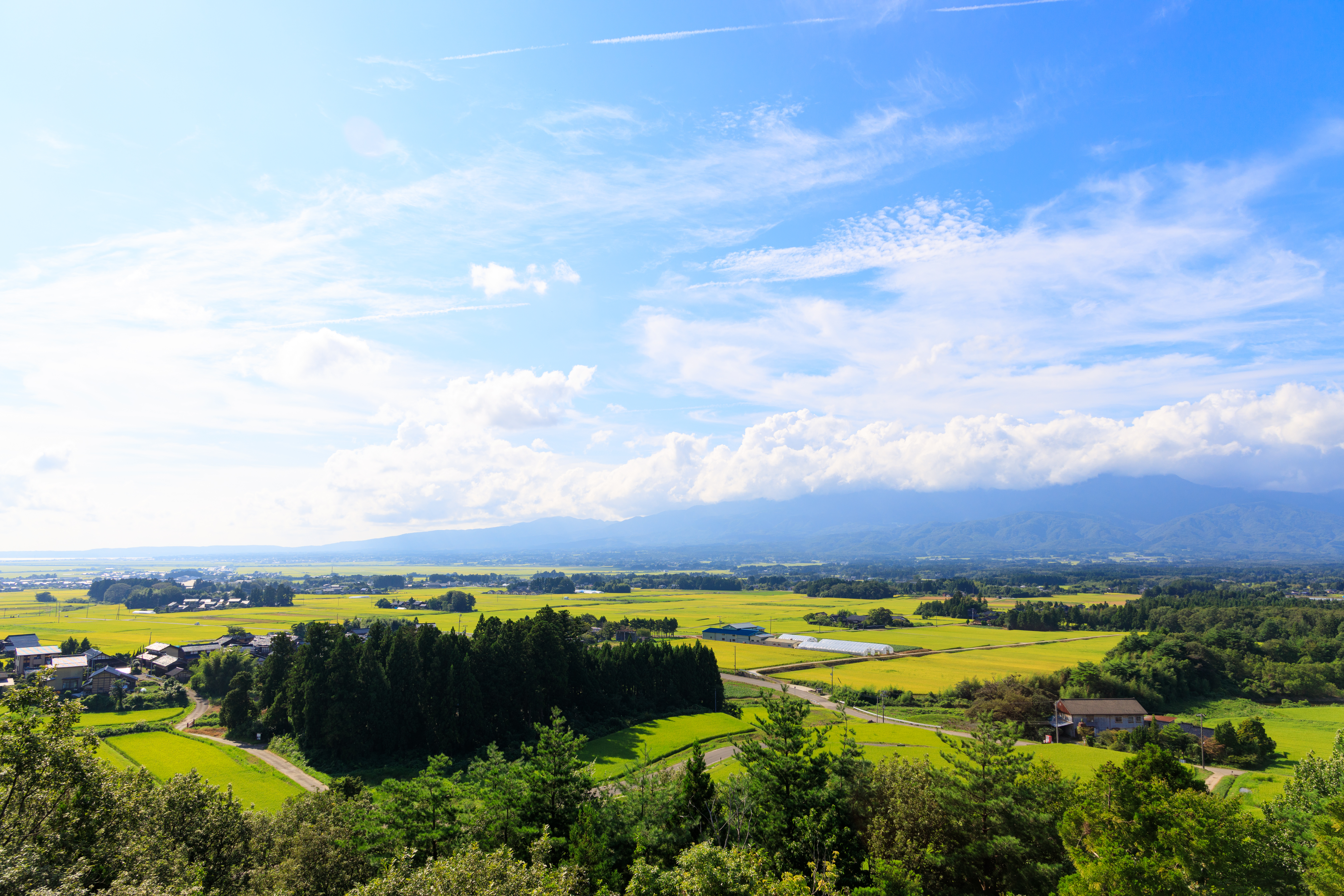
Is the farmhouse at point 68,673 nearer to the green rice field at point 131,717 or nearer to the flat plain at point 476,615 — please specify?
the green rice field at point 131,717

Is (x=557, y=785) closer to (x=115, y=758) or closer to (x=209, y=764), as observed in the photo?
(x=209, y=764)

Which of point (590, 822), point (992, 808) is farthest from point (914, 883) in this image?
point (590, 822)

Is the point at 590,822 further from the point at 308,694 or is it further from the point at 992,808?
the point at 308,694

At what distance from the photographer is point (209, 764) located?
3862 cm

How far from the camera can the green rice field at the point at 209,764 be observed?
3384cm

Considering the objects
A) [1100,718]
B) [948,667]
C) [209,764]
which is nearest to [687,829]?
[209,764]

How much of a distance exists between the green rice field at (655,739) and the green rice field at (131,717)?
110 ft

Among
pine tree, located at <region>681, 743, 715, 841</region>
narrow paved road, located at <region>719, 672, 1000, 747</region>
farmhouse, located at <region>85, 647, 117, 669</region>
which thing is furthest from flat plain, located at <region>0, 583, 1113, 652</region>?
pine tree, located at <region>681, 743, 715, 841</region>

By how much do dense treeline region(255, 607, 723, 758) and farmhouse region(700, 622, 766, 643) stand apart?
149ft

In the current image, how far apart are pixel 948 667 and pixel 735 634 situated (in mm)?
34262

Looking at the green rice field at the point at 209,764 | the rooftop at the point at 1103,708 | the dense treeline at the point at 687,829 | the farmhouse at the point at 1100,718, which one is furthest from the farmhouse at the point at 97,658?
the rooftop at the point at 1103,708

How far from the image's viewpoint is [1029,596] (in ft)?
531

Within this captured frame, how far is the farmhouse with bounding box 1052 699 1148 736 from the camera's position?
50344 millimetres

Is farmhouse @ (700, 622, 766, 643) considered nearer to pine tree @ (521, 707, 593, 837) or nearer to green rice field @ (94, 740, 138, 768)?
green rice field @ (94, 740, 138, 768)
